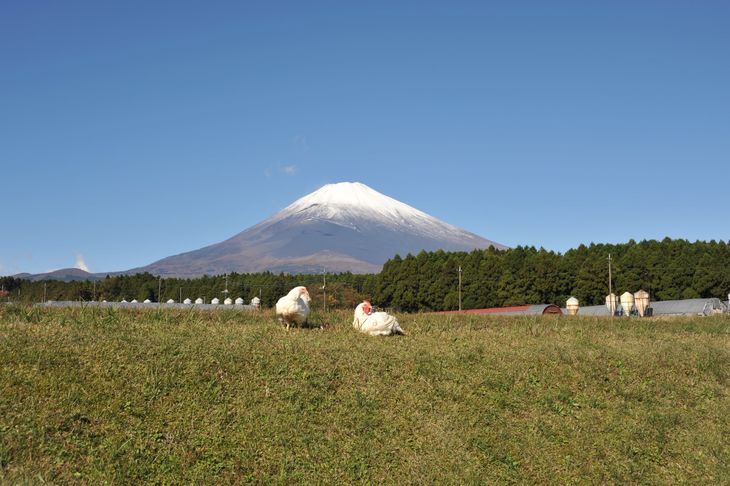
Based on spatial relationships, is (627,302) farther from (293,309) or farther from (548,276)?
(293,309)

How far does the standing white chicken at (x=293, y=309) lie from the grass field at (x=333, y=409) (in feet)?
4.51

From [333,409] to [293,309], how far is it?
7562 mm

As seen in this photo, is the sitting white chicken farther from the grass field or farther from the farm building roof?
the farm building roof

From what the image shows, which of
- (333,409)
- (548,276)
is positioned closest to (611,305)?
(548,276)

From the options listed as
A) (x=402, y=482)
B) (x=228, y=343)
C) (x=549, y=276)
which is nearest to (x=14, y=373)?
(x=228, y=343)

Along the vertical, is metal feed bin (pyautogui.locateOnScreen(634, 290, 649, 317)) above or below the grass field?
above

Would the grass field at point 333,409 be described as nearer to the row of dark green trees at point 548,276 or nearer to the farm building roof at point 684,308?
the farm building roof at point 684,308

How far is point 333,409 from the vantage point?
15.4 m

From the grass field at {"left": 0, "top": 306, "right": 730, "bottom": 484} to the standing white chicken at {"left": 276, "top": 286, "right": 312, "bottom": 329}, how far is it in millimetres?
1376

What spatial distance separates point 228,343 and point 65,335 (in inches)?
163

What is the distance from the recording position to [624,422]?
1648cm

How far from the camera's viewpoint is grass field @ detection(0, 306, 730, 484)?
43.0 feet

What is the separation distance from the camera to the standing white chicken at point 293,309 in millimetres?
22641

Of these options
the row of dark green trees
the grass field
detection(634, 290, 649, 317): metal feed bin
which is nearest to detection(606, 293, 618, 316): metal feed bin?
detection(634, 290, 649, 317): metal feed bin
